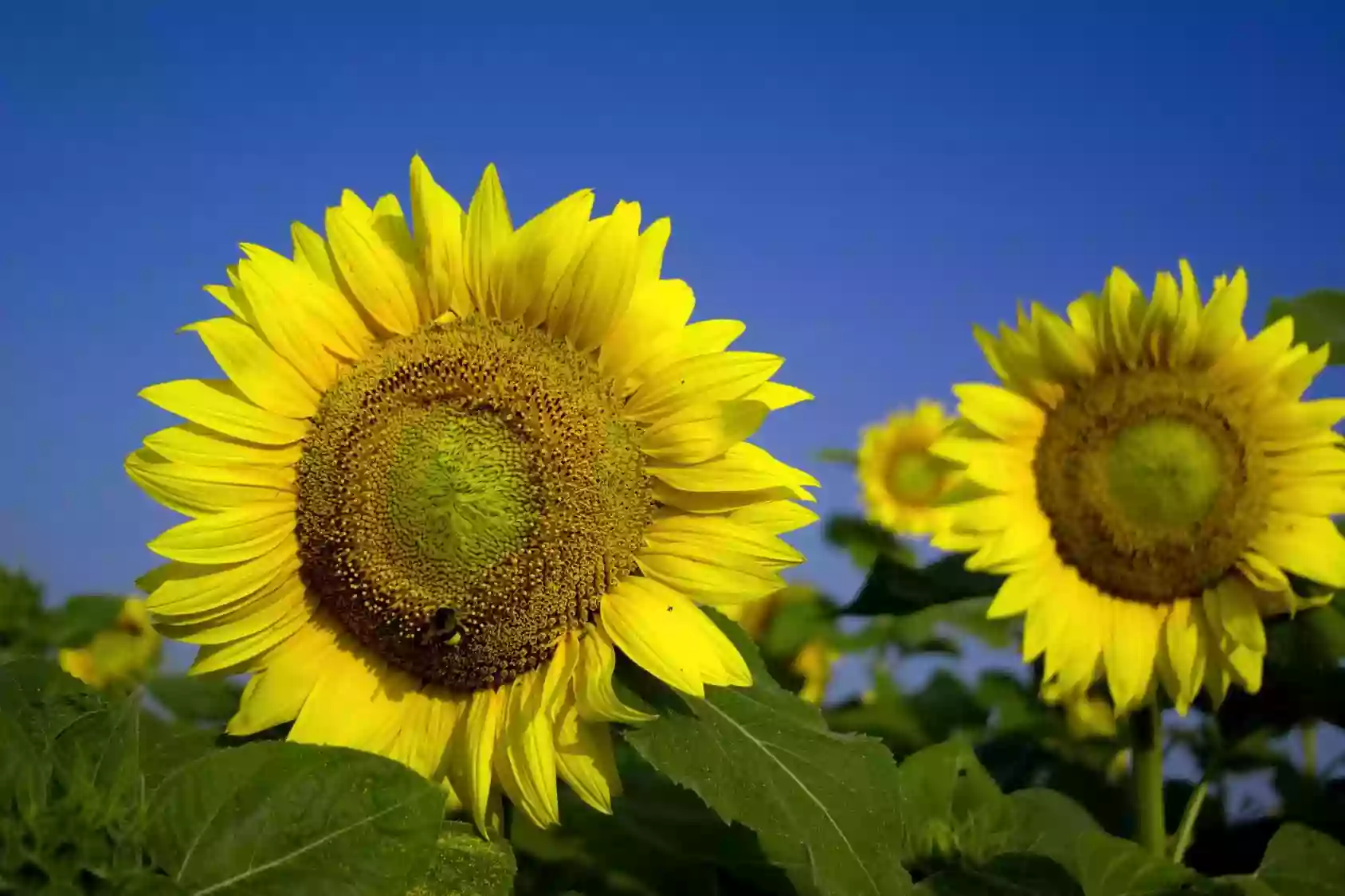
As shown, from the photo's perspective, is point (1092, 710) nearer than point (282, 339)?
No

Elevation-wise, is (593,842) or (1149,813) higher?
(1149,813)

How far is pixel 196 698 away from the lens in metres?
3.01

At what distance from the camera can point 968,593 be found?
3.15m

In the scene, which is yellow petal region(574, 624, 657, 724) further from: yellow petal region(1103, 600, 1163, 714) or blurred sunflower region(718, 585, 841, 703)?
blurred sunflower region(718, 585, 841, 703)

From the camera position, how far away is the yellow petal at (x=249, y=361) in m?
1.98

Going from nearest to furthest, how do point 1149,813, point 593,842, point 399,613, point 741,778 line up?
point 741,778 → point 399,613 → point 593,842 → point 1149,813

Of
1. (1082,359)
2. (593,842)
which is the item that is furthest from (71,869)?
(1082,359)

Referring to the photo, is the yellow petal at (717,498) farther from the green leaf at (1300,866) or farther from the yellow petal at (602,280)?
the green leaf at (1300,866)

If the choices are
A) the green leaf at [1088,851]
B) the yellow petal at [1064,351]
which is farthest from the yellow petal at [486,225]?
the yellow petal at [1064,351]

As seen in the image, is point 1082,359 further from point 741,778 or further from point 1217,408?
point 741,778

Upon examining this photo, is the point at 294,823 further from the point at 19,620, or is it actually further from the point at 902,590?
the point at 19,620

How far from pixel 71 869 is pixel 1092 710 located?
4140 mm

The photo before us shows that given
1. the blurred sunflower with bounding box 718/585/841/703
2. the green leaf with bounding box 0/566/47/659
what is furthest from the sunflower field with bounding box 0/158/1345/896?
the green leaf with bounding box 0/566/47/659

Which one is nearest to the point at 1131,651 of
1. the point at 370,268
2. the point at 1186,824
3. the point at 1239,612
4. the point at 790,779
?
the point at 1239,612
